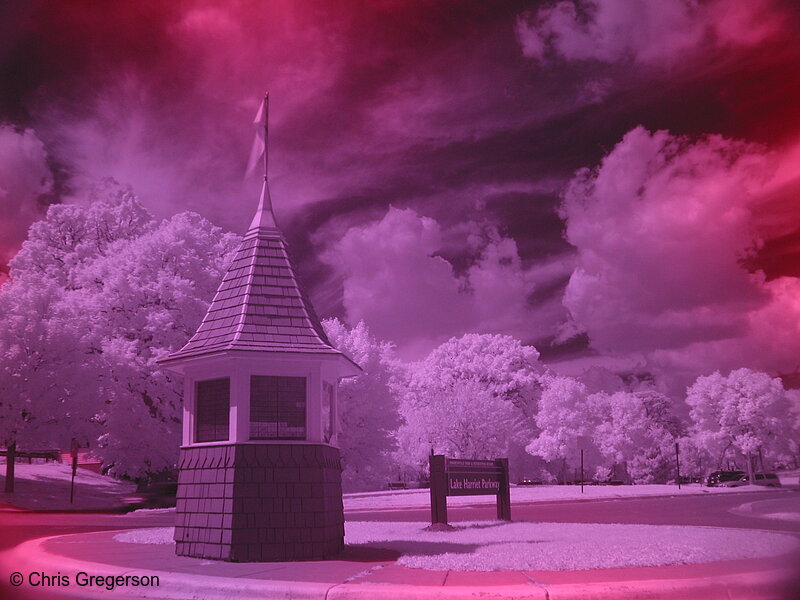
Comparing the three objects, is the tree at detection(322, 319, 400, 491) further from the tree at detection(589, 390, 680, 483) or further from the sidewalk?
the sidewalk

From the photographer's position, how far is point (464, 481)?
18.2 metres

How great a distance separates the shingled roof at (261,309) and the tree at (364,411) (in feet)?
92.9

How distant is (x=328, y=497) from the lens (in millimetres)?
10977

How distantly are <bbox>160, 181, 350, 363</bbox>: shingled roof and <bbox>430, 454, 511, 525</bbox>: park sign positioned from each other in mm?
6415

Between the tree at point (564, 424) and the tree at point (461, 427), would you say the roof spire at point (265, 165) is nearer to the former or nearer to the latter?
the tree at point (461, 427)

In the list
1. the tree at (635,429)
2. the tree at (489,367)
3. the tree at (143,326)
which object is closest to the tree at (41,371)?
the tree at (143,326)

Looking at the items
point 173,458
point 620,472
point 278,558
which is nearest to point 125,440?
point 173,458

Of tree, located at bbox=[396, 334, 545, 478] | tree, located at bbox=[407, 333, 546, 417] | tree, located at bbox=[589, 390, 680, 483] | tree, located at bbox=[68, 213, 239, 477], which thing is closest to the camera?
tree, located at bbox=[68, 213, 239, 477]

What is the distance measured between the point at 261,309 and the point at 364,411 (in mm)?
31498

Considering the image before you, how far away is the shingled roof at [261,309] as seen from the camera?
1115cm

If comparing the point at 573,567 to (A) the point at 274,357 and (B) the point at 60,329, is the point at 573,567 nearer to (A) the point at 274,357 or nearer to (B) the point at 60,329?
(A) the point at 274,357

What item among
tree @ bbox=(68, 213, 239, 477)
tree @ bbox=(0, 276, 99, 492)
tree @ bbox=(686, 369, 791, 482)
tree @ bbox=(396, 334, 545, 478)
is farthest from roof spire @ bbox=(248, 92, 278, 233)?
tree @ bbox=(396, 334, 545, 478)

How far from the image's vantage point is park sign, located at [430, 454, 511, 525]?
54.7 ft

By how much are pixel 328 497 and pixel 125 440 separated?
22328mm
